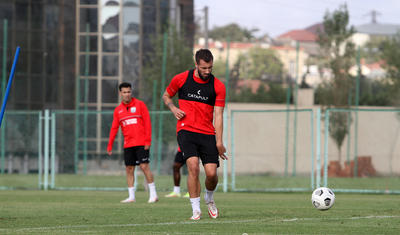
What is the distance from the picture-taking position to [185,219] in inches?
387

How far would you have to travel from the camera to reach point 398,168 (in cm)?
2709

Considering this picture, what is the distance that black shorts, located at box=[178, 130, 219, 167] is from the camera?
9.88m

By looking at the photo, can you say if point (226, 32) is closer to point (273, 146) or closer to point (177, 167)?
point (273, 146)

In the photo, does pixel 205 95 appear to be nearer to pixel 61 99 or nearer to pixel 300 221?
pixel 300 221

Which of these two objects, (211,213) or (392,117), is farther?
(392,117)

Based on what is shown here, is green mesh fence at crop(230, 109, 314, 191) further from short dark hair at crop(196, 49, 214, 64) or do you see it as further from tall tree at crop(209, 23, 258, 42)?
tall tree at crop(209, 23, 258, 42)

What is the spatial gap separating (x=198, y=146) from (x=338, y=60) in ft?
80.4

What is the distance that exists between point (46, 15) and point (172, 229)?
3009cm

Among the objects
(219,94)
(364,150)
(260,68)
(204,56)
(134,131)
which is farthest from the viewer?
(260,68)

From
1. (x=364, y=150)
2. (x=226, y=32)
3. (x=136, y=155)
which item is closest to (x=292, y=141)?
(x=364, y=150)

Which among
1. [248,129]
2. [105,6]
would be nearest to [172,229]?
[248,129]

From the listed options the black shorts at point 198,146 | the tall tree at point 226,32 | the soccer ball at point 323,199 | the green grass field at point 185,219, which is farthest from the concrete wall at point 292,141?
the tall tree at point 226,32

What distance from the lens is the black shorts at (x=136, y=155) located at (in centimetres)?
1415

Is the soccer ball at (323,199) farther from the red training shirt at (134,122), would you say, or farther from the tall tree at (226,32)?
the tall tree at (226,32)
